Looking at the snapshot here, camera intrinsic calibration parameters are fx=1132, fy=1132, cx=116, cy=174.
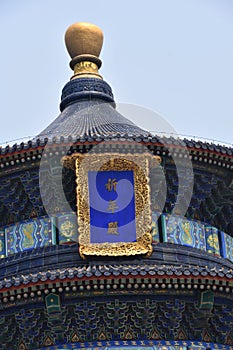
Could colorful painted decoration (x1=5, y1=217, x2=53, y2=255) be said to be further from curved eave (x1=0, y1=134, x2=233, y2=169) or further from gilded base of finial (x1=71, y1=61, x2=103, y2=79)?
gilded base of finial (x1=71, y1=61, x2=103, y2=79)

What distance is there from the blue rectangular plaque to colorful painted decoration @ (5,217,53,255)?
106cm

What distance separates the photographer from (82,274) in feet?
64.1

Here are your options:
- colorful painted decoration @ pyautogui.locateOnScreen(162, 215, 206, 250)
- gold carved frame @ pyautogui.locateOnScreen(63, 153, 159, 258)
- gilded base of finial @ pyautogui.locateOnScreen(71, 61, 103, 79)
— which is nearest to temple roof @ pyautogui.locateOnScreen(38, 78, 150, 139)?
gilded base of finial @ pyautogui.locateOnScreen(71, 61, 103, 79)

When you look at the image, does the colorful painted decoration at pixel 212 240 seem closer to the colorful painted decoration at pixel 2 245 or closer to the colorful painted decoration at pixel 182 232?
the colorful painted decoration at pixel 182 232

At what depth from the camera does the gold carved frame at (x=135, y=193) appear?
21750 mm

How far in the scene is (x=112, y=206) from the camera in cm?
2228

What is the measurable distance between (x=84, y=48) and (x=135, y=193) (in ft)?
22.7

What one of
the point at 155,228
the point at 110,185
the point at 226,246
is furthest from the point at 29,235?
the point at 226,246

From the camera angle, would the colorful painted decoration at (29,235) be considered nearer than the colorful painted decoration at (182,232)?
Yes

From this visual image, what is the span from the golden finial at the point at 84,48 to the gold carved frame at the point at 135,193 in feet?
19.8

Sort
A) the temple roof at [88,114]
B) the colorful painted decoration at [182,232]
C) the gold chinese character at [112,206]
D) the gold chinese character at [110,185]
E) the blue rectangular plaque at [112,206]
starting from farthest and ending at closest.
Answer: the temple roof at [88,114] → the colorful painted decoration at [182,232] → the gold chinese character at [110,185] → the gold chinese character at [112,206] → the blue rectangular plaque at [112,206]

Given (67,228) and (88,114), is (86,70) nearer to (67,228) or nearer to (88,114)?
(88,114)

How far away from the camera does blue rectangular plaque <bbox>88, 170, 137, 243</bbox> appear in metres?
22.0

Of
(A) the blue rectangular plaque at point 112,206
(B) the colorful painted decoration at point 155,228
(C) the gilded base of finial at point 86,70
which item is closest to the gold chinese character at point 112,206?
(A) the blue rectangular plaque at point 112,206
